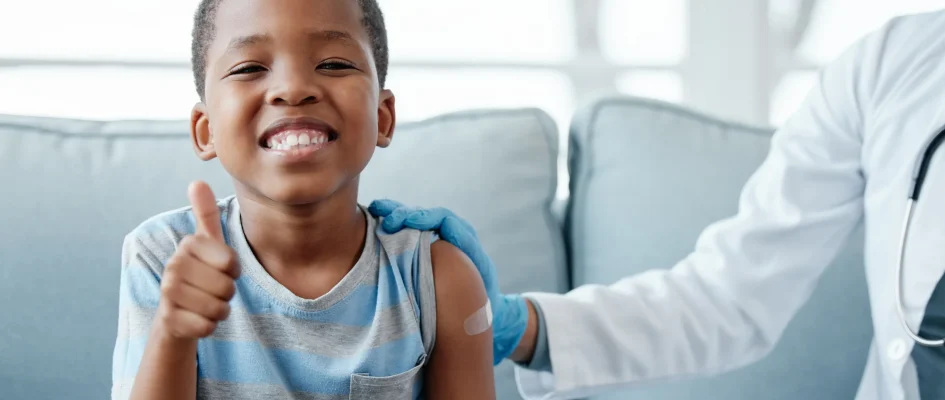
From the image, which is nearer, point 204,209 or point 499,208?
point 204,209

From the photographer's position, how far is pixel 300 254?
2.64 feet

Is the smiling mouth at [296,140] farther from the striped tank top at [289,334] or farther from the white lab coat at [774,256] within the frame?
the white lab coat at [774,256]

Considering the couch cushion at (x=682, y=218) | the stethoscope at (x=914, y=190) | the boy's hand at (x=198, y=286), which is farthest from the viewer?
the couch cushion at (x=682, y=218)

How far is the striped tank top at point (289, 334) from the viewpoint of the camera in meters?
0.76

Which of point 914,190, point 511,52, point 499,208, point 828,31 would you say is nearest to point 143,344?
point 499,208

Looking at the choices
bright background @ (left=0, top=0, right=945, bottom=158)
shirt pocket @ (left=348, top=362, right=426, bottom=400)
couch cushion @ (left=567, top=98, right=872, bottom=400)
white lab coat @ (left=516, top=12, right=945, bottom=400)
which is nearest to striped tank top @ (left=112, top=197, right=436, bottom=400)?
shirt pocket @ (left=348, top=362, right=426, bottom=400)

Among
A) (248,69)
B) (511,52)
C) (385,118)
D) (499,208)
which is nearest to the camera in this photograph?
(248,69)

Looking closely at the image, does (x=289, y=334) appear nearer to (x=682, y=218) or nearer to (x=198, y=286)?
(x=198, y=286)

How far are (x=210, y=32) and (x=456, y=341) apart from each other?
36 cm

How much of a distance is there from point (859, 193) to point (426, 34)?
1.28 m

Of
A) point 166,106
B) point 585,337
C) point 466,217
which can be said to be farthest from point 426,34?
point 585,337

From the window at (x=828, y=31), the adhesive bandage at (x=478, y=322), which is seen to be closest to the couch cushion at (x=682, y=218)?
the adhesive bandage at (x=478, y=322)

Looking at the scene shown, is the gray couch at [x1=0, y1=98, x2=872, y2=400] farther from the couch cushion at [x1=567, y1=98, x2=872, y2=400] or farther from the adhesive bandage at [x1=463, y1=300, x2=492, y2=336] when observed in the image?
the adhesive bandage at [x1=463, y1=300, x2=492, y2=336]

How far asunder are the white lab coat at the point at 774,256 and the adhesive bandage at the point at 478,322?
19 centimetres
